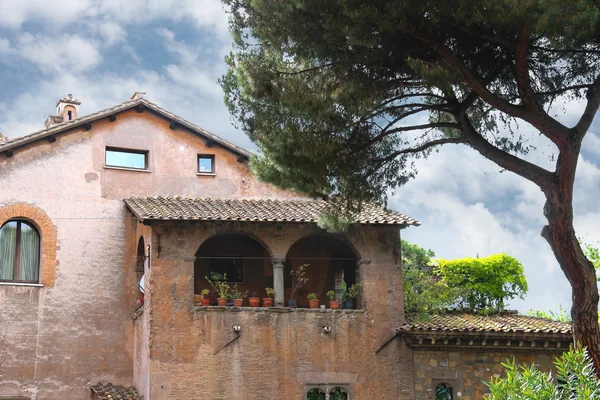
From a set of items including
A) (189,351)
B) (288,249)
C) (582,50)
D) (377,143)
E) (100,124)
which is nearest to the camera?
(582,50)

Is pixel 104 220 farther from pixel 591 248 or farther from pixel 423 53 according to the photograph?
pixel 591 248

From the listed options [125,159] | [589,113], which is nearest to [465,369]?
[589,113]

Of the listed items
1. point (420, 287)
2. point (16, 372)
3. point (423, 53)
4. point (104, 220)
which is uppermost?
point (423, 53)

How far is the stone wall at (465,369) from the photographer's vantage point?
22156mm

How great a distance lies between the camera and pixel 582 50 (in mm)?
16422

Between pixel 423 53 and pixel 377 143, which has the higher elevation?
pixel 423 53

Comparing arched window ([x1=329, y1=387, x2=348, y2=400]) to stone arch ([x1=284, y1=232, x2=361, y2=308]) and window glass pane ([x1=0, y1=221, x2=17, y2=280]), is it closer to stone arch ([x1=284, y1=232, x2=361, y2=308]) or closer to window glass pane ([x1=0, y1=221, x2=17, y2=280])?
stone arch ([x1=284, y1=232, x2=361, y2=308])

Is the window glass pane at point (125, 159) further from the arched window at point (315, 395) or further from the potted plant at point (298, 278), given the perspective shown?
the arched window at point (315, 395)

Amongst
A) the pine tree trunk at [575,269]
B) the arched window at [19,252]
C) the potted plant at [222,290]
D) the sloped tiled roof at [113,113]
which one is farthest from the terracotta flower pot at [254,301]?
the pine tree trunk at [575,269]

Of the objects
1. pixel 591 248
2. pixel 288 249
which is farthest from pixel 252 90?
pixel 591 248

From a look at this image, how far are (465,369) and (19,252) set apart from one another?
417 inches

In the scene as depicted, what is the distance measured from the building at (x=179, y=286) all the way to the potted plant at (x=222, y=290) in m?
0.31

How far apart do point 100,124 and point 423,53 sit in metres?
10.5

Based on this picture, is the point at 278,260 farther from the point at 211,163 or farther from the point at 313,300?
the point at 211,163
